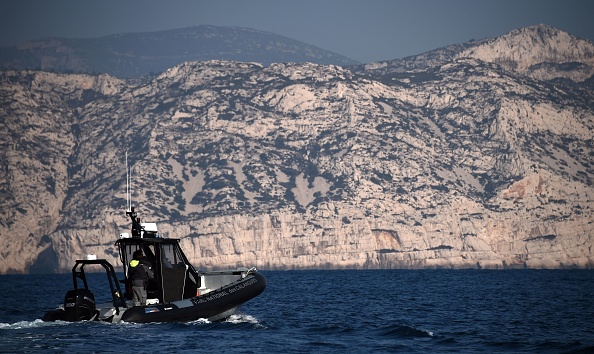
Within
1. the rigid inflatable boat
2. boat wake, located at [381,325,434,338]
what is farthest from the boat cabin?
boat wake, located at [381,325,434,338]

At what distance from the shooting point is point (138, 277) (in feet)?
156

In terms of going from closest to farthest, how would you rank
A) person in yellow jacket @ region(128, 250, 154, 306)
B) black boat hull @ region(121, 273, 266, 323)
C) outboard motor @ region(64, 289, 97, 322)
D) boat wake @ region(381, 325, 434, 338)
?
black boat hull @ region(121, 273, 266, 323)
outboard motor @ region(64, 289, 97, 322)
person in yellow jacket @ region(128, 250, 154, 306)
boat wake @ region(381, 325, 434, 338)

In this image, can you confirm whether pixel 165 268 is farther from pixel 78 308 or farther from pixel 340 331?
pixel 340 331

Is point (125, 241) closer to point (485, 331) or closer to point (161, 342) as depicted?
point (161, 342)

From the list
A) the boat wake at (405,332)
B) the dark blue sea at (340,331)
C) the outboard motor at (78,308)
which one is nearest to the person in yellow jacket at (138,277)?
the dark blue sea at (340,331)

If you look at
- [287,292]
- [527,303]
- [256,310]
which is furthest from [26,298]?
[527,303]

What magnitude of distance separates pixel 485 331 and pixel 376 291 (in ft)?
146

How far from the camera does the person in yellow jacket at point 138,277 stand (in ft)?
156

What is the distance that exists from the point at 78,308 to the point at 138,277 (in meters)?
2.81

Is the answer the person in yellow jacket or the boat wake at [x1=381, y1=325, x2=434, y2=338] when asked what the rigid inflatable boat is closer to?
the person in yellow jacket

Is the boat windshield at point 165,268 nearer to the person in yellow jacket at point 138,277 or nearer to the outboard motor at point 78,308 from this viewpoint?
the person in yellow jacket at point 138,277

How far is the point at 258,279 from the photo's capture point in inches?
2029

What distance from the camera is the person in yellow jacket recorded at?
4759 cm

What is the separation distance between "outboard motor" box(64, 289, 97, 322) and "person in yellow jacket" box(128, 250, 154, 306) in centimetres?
198
